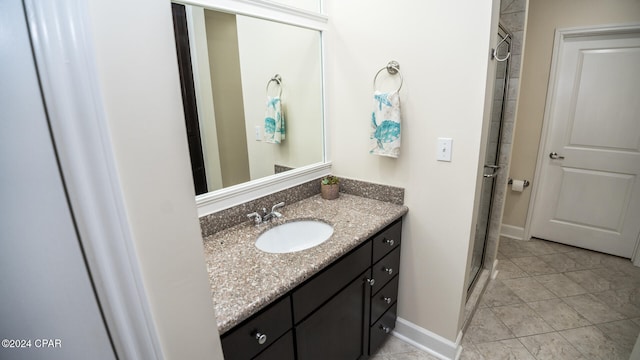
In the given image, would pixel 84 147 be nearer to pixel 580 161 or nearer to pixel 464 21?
pixel 464 21

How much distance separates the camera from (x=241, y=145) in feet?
5.27

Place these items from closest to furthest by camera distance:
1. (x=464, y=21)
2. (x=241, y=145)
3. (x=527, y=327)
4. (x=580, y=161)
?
(x=464, y=21) → (x=241, y=145) → (x=527, y=327) → (x=580, y=161)

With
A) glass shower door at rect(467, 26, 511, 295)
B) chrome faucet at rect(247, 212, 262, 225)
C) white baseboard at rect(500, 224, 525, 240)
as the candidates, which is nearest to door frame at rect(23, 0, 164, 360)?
chrome faucet at rect(247, 212, 262, 225)

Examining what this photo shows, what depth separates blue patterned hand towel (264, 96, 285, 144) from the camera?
1.73 metres

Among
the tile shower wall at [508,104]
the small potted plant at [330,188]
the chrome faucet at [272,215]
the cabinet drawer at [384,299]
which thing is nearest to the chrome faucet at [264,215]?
the chrome faucet at [272,215]

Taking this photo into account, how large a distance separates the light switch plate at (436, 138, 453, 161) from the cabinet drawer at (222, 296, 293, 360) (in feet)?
3.33

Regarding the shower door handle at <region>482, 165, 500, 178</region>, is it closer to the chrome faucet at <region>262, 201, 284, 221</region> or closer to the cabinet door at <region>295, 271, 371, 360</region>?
the cabinet door at <region>295, 271, 371, 360</region>

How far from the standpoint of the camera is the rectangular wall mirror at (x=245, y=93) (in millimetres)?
1340

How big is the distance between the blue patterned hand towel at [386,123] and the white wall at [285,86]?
44cm

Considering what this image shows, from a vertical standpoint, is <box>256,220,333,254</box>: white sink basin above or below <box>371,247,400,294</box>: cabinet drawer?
above

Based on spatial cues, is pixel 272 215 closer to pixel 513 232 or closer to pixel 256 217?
pixel 256 217

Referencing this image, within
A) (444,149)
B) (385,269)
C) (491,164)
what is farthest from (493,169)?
(385,269)

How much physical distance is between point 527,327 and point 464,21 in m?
1.93

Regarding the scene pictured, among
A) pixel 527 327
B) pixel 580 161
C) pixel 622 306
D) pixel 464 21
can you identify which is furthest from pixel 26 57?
pixel 580 161
